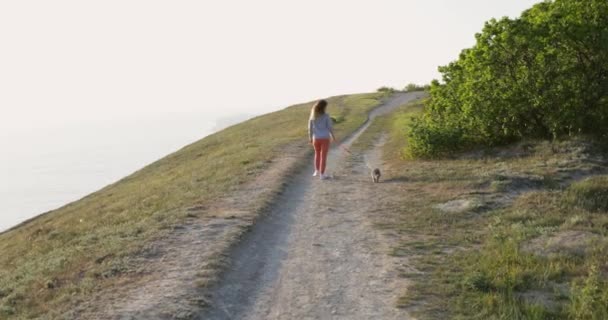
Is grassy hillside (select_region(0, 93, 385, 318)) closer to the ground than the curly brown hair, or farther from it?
closer to the ground

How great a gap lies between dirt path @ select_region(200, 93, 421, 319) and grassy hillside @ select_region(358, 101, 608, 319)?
0.59m

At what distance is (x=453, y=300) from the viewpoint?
31.2 ft

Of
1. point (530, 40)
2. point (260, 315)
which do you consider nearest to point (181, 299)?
point (260, 315)

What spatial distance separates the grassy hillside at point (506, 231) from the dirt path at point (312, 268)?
0.59 meters

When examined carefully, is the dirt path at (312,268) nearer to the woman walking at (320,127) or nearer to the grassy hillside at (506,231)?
the grassy hillside at (506,231)

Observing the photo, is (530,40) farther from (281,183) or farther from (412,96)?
(412,96)

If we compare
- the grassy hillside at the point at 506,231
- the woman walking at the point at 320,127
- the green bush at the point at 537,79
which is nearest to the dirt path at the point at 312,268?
the grassy hillside at the point at 506,231

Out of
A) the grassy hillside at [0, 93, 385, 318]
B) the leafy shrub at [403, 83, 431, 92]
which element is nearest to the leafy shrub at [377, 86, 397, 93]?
the leafy shrub at [403, 83, 431, 92]

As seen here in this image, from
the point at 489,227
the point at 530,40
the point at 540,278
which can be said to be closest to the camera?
the point at 540,278

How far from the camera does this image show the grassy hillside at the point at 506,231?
9.35 metres

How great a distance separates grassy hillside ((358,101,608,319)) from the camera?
9352 mm

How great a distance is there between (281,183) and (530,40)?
1103cm

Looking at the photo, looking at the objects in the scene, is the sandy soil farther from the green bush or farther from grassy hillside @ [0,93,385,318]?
the green bush

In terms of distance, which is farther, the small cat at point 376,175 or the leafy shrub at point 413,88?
the leafy shrub at point 413,88
